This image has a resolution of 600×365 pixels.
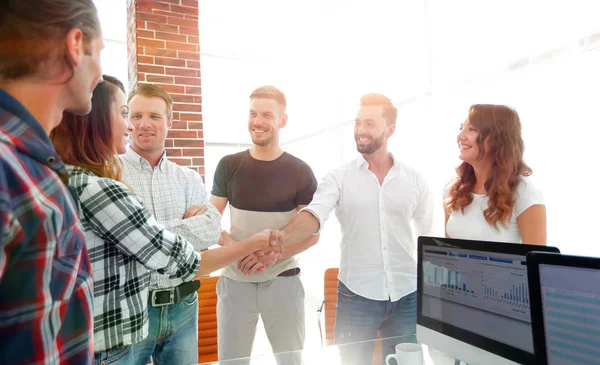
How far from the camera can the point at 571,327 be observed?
2.73 feet

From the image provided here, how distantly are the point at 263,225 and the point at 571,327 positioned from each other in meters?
1.61

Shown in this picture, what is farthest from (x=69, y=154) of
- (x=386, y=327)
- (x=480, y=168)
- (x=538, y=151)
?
(x=538, y=151)

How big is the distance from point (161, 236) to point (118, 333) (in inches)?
12.6

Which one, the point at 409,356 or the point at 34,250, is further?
the point at 409,356

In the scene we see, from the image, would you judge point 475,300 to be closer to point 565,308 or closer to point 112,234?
point 565,308

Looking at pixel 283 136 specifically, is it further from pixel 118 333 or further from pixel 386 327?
pixel 118 333

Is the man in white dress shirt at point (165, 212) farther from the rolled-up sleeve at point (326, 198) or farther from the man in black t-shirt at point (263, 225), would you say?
the rolled-up sleeve at point (326, 198)

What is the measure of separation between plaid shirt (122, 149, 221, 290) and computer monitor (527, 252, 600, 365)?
130 cm

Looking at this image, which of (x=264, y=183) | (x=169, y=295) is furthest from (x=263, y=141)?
(x=169, y=295)

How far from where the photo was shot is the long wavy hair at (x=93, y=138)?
1106mm

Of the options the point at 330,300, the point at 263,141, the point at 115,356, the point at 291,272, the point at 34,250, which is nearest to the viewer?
the point at 34,250

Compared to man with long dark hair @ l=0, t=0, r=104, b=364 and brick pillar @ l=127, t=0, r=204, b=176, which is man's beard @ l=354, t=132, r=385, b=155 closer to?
brick pillar @ l=127, t=0, r=204, b=176

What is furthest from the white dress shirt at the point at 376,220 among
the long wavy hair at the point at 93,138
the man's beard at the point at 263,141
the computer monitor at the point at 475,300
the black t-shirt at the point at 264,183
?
the long wavy hair at the point at 93,138

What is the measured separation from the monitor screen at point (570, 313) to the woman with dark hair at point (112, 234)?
3.33ft
